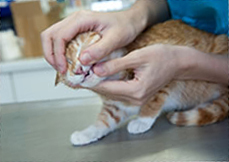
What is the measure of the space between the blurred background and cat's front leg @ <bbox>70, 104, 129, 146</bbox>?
0.76 metres

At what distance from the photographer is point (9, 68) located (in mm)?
1943

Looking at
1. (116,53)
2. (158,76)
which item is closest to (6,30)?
(116,53)

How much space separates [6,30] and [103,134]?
6.16 ft

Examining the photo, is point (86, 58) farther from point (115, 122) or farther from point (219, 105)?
point (219, 105)

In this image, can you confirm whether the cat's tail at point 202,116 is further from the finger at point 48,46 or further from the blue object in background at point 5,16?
the blue object in background at point 5,16

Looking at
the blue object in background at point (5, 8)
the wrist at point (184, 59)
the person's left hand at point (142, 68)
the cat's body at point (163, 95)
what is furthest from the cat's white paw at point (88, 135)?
the blue object in background at point (5, 8)

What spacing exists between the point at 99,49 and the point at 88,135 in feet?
0.81

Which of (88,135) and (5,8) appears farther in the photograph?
(5,8)

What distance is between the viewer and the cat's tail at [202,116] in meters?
0.85

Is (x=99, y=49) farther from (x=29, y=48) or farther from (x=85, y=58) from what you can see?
(x=29, y=48)

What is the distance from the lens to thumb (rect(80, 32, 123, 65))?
2.48ft

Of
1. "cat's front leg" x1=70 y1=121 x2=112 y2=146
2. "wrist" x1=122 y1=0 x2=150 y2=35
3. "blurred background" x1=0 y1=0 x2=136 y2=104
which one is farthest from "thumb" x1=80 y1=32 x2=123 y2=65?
"blurred background" x1=0 y1=0 x2=136 y2=104

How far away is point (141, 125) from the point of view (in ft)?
2.85

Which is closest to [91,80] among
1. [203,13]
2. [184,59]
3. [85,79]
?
[85,79]
